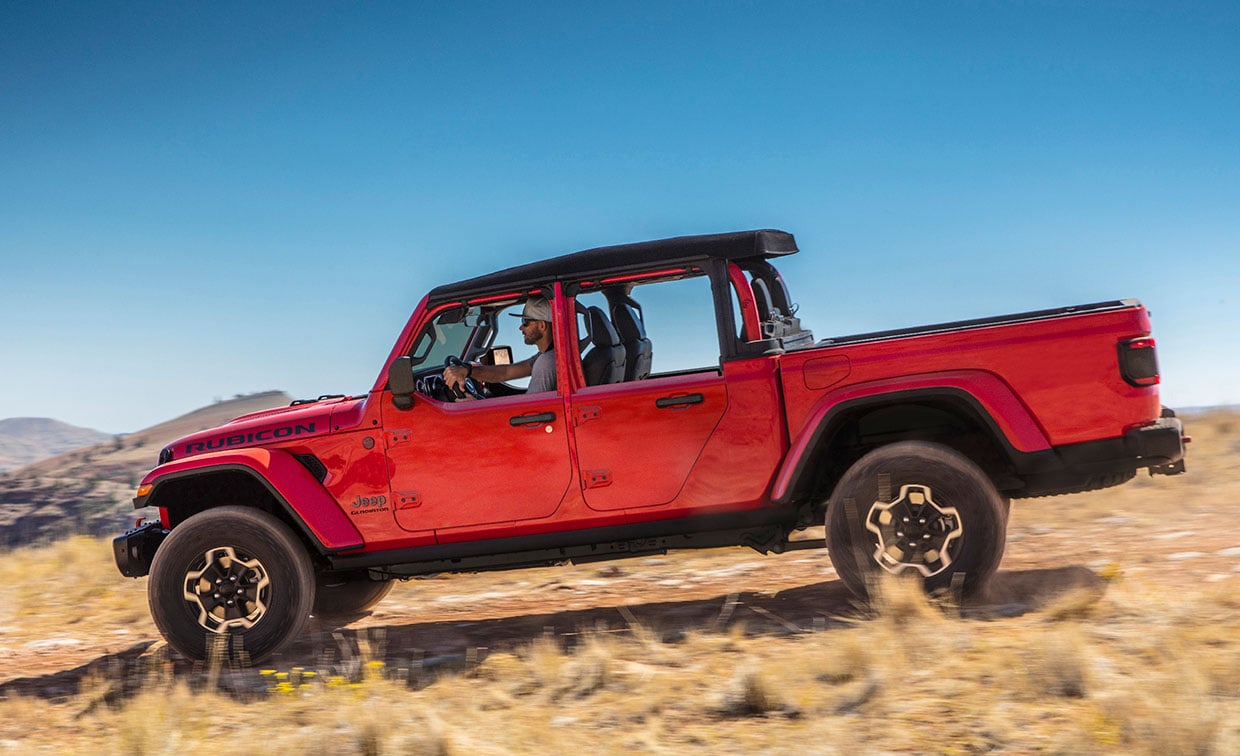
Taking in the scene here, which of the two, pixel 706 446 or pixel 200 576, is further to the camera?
pixel 200 576

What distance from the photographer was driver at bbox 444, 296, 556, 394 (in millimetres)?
5852

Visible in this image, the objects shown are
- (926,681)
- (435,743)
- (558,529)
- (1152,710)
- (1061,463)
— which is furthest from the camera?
(558,529)

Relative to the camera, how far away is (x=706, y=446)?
18.1ft

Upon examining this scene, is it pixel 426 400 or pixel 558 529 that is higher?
pixel 426 400

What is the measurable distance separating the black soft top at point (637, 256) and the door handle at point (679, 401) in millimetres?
718

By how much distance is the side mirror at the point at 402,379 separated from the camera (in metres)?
5.71

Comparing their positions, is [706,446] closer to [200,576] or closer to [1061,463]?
[1061,463]

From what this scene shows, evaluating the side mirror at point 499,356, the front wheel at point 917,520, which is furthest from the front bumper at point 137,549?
the front wheel at point 917,520

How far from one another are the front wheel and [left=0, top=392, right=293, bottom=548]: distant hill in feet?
122

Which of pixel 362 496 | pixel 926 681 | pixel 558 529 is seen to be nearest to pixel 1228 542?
pixel 926 681

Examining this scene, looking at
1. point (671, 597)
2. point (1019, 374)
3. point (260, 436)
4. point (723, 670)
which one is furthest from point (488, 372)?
point (1019, 374)

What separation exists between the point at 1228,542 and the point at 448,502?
483cm

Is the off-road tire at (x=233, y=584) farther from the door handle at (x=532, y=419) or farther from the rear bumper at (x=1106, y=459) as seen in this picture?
the rear bumper at (x=1106, y=459)

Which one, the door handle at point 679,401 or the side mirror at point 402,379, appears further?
the side mirror at point 402,379
